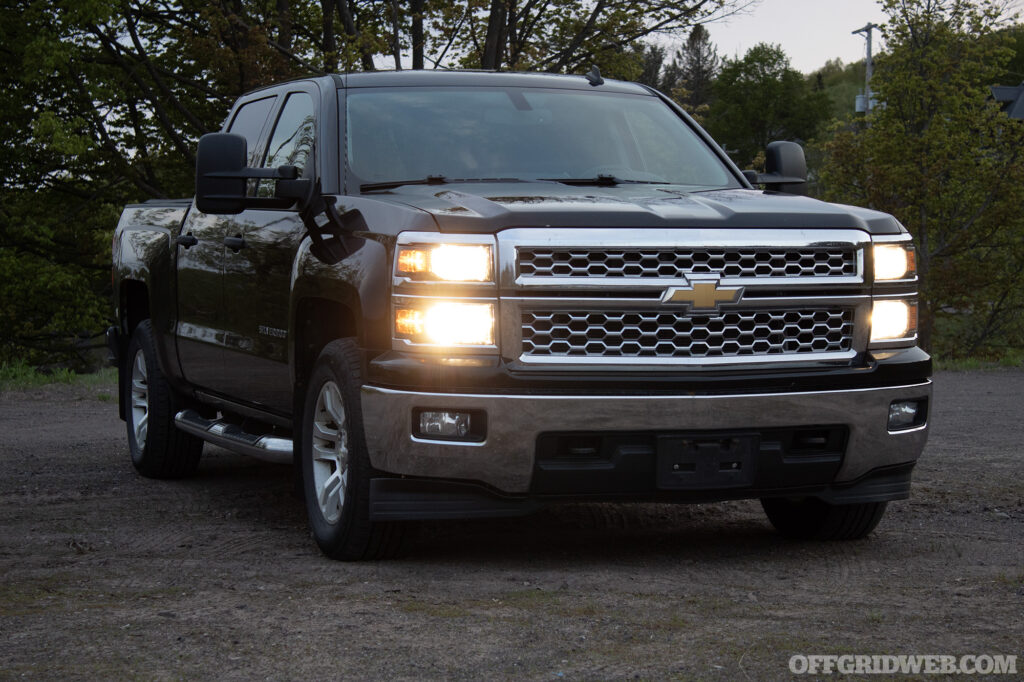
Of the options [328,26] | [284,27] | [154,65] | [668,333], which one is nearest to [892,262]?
[668,333]

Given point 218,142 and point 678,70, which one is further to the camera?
point 678,70

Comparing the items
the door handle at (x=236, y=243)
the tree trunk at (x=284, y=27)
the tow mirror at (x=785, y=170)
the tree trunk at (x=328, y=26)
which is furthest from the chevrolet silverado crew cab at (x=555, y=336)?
the tree trunk at (x=328, y=26)

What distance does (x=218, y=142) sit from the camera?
5.88m

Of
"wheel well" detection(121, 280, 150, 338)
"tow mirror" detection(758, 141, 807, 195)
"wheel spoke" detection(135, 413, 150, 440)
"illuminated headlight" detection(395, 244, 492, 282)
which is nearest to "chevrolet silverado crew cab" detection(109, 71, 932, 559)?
"illuminated headlight" detection(395, 244, 492, 282)

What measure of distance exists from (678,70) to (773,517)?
102 meters

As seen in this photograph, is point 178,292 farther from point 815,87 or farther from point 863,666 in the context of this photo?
point 815,87

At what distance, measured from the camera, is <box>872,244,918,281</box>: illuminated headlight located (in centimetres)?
547

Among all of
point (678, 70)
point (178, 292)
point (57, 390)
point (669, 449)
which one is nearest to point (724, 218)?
point (669, 449)

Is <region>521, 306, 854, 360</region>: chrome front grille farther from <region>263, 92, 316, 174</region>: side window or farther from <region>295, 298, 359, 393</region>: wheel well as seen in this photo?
<region>263, 92, 316, 174</region>: side window

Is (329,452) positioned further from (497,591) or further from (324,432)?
(497,591)

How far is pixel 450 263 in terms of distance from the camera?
505cm

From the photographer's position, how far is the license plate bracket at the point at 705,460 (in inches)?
203

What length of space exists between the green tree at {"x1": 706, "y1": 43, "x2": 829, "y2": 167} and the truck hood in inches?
3891

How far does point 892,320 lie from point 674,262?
3.15ft
